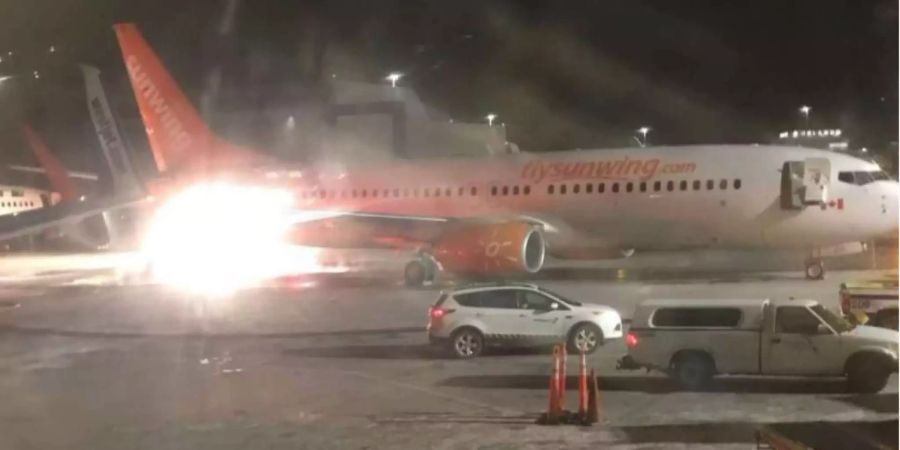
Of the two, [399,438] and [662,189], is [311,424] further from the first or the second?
[662,189]

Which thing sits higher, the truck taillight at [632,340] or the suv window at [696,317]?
the suv window at [696,317]

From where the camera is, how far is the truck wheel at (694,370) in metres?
15.1

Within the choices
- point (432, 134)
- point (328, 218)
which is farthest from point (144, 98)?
point (432, 134)

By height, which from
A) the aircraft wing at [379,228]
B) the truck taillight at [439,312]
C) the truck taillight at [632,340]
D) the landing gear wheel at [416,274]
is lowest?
the truck taillight at [632,340]

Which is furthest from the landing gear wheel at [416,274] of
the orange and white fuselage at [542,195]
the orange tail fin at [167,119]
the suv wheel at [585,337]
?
the suv wheel at [585,337]

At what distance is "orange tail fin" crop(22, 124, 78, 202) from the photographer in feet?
213

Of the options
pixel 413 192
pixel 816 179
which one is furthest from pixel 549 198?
pixel 816 179

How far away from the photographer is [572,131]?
78.8 meters

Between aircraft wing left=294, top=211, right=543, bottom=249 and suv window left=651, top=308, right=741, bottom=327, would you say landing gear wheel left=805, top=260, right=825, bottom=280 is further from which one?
suv window left=651, top=308, right=741, bottom=327

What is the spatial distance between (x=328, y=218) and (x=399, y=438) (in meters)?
23.3

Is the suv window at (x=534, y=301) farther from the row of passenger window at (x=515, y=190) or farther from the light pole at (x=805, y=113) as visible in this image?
the light pole at (x=805, y=113)

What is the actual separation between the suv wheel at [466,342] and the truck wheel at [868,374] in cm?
665

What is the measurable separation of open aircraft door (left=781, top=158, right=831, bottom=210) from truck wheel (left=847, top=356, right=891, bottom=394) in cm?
1571

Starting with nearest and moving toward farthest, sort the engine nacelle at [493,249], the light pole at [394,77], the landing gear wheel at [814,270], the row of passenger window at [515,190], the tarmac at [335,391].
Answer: the tarmac at [335,391] → the engine nacelle at [493,249] → the landing gear wheel at [814,270] → the row of passenger window at [515,190] → the light pole at [394,77]
